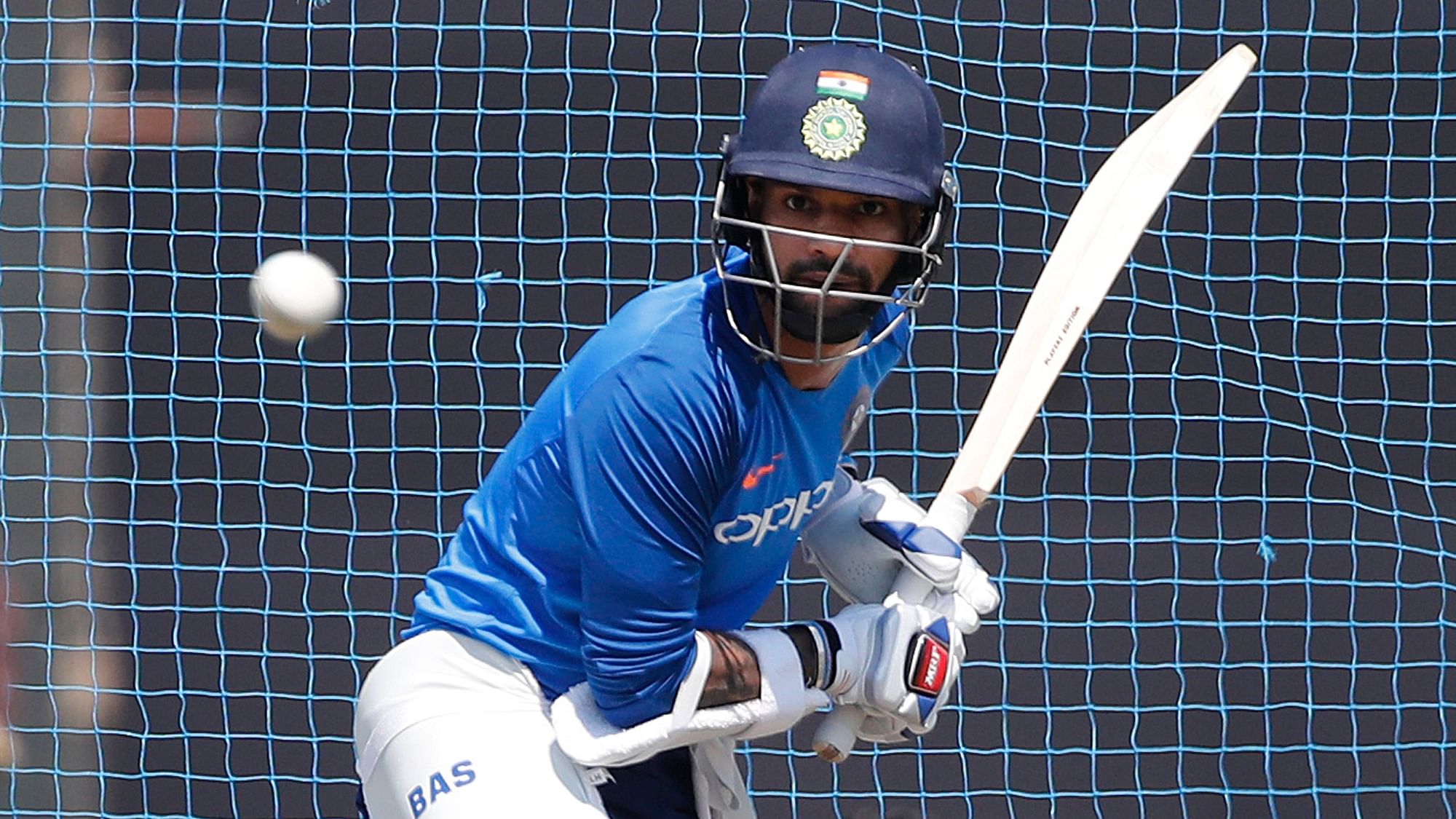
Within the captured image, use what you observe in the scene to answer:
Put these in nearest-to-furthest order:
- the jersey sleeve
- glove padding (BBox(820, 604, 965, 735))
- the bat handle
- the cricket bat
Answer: the jersey sleeve, glove padding (BBox(820, 604, 965, 735)), the bat handle, the cricket bat

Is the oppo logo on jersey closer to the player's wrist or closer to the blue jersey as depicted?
the blue jersey

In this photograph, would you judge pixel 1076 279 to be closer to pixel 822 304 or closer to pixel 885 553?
pixel 885 553

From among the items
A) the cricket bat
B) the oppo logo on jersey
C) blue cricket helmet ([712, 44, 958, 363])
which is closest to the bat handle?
the cricket bat

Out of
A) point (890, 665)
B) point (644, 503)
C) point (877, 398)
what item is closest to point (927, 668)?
point (890, 665)

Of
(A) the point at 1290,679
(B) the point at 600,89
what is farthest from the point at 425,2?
(A) the point at 1290,679

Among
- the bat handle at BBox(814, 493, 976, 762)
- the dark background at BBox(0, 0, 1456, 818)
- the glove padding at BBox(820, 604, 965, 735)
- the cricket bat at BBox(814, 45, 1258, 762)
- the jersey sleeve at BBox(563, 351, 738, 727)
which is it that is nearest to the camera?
the jersey sleeve at BBox(563, 351, 738, 727)

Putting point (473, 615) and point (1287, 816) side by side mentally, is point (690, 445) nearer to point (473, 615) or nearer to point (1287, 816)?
point (473, 615)

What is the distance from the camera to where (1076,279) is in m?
2.71

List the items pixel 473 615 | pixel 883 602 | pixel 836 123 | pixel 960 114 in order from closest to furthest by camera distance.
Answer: pixel 836 123 < pixel 473 615 < pixel 883 602 < pixel 960 114

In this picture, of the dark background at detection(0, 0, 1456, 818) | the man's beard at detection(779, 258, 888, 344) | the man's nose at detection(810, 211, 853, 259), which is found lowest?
the dark background at detection(0, 0, 1456, 818)

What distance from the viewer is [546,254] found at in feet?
14.5

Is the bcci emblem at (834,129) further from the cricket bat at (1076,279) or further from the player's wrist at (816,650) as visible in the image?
the cricket bat at (1076,279)

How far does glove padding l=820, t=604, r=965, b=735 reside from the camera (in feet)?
7.28

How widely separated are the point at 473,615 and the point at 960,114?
2452mm
